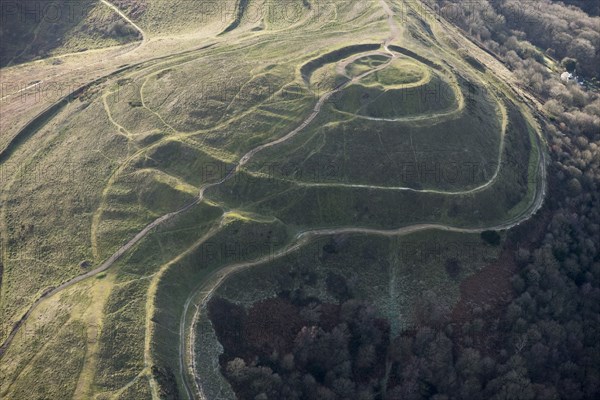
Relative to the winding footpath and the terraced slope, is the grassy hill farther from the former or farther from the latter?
the winding footpath

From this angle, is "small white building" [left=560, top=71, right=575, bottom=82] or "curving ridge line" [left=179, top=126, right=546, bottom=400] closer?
"curving ridge line" [left=179, top=126, right=546, bottom=400]

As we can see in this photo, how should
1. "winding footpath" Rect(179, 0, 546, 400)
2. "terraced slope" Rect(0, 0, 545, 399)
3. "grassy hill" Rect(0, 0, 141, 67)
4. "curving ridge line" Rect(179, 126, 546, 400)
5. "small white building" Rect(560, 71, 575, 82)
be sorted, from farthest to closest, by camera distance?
"small white building" Rect(560, 71, 575, 82)
"grassy hill" Rect(0, 0, 141, 67)
"terraced slope" Rect(0, 0, 545, 399)
"curving ridge line" Rect(179, 126, 546, 400)
"winding footpath" Rect(179, 0, 546, 400)

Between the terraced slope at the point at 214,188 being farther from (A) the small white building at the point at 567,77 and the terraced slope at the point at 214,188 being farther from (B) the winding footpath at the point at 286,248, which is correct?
(A) the small white building at the point at 567,77

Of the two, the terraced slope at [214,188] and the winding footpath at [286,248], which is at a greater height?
the terraced slope at [214,188]

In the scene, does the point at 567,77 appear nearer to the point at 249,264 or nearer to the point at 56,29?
the point at 249,264

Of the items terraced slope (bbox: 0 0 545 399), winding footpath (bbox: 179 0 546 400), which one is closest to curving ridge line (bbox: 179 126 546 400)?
winding footpath (bbox: 179 0 546 400)

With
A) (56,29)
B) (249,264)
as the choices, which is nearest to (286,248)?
(249,264)

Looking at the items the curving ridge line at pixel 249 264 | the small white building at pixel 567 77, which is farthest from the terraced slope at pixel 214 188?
the small white building at pixel 567 77

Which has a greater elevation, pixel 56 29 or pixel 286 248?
pixel 56 29
